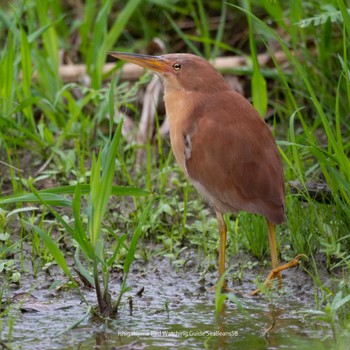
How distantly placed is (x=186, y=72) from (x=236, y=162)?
678mm

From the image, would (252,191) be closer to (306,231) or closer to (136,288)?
(306,231)

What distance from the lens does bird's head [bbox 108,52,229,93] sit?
16.5 feet

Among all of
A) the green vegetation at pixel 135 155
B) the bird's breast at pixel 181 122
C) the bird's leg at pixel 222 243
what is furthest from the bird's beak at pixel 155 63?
the bird's leg at pixel 222 243

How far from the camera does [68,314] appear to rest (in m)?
4.42

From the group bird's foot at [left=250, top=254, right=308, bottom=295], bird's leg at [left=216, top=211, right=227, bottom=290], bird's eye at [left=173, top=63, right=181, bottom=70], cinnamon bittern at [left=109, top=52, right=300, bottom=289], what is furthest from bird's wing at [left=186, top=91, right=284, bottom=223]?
bird's eye at [left=173, top=63, right=181, bottom=70]

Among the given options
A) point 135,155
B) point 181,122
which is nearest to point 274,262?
point 181,122

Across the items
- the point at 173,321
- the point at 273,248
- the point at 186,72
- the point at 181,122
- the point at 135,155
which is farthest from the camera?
the point at 135,155

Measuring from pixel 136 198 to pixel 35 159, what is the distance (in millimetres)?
992

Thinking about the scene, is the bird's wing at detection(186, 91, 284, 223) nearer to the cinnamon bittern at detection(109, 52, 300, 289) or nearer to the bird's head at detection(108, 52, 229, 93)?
the cinnamon bittern at detection(109, 52, 300, 289)

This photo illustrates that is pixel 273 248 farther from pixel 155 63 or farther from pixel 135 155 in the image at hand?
pixel 135 155

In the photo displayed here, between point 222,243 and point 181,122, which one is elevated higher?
point 181,122

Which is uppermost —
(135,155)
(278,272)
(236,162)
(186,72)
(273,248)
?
(186,72)

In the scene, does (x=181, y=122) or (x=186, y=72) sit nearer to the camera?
(x=181, y=122)

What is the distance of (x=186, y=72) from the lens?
5.10 m
